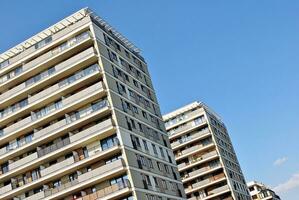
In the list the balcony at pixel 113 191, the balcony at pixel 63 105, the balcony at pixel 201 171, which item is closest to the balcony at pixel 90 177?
the balcony at pixel 113 191

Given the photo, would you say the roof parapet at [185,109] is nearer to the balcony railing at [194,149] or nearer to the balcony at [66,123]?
the balcony railing at [194,149]

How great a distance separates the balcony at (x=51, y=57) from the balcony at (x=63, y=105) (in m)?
6.01

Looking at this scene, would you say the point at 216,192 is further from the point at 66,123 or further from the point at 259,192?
the point at 259,192

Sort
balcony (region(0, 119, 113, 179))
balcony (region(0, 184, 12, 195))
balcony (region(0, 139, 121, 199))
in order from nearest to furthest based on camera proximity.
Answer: balcony (region(0, 139, 121, 199))
balcony (region(0, 119, 113, 179))
balcony (region(0, 184, 12, 195))

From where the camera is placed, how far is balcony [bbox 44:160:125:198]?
171ft

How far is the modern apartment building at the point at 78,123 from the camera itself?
54.2 m

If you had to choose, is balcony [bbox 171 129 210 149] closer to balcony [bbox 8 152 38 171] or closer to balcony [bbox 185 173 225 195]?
balcony [bbox 185 173 225 195]

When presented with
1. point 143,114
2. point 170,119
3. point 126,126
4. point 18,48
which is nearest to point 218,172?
point 170,119

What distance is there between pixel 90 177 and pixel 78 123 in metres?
7.22

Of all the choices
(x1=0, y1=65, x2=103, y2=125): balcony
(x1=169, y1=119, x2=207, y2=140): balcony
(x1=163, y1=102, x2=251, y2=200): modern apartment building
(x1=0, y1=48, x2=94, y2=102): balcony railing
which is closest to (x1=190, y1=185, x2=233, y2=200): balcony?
(x1=163, y1=102, x2=251, y2=200): modern apartment building

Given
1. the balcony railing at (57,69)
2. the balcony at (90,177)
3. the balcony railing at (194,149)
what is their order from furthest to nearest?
1. the balcony railing at (194,149)
2. the balcony railing at (57,69)
3. the balcony at (90,177)

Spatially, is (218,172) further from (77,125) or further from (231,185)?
(77,125)

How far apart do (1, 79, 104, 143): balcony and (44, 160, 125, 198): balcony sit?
9.24 m

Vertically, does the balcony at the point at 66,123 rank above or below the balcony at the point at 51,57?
below
